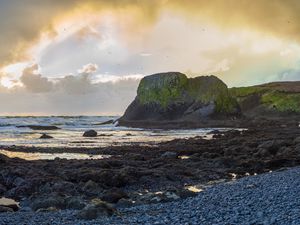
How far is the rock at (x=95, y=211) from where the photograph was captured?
14629 millimetres

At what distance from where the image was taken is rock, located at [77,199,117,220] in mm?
14629

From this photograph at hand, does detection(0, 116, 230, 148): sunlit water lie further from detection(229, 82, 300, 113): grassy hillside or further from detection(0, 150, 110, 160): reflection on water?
detection(229, 82, 300, 113): grassy hillside

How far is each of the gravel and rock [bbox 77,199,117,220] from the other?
10.9 inches

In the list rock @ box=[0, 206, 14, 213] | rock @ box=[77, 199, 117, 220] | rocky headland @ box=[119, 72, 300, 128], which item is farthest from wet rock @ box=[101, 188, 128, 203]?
rocky headland @ box=[119, 72, 300, 128]

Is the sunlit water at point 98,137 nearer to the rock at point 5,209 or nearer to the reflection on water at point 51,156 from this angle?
the reflection on water at point 51,156

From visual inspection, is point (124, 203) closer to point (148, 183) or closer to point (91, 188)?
point (91, 188)

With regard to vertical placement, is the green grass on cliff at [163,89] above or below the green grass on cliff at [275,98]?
above

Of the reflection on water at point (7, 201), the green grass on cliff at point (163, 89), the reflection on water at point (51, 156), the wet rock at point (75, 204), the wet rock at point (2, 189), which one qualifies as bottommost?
the reflection on water at point (7, 201)

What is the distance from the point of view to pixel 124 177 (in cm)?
2225

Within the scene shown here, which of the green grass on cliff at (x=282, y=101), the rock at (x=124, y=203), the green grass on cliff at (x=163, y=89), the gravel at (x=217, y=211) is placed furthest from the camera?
the green grass on cliff at (x=282, y=101)

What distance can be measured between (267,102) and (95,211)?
3697 inches

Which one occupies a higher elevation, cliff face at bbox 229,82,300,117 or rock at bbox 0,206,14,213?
cliff face at bbox 229,82,300,117

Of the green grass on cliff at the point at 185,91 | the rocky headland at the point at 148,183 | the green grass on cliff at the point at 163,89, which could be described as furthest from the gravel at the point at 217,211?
the green grass on cliff at the point at 163,89

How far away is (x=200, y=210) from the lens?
15055 mm
